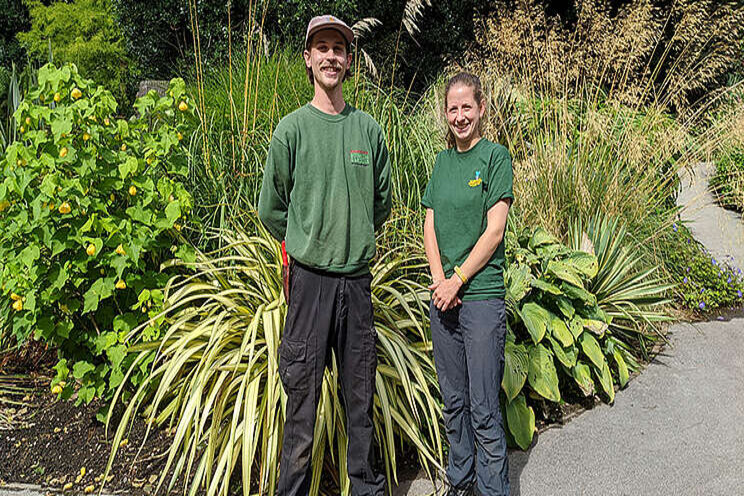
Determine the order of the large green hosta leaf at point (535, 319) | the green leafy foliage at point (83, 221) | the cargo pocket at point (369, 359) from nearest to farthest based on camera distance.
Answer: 1. the cargo pocket at point (369, 359)
2. the green leafy foliage at point (83, 221)
3. the large green hosta leaf at point (535, 319)

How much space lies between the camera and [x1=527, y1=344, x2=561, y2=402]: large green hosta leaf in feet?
10.8

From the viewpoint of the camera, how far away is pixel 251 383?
278cm

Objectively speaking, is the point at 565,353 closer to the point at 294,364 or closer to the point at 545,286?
the point at 545,286

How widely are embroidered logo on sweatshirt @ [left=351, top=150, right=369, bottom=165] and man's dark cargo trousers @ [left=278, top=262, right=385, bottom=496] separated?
0.47 meters

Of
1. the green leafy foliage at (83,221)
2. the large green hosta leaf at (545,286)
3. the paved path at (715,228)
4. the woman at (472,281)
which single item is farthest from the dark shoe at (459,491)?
the paved path at (715,228)

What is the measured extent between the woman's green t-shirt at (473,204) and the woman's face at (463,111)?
7cm

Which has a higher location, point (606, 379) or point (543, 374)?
point (543, 374)

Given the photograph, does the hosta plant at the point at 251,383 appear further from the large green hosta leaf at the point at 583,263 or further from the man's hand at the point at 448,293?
the large green hosta leaf at the point at 583,263

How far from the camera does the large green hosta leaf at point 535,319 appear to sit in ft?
11.0

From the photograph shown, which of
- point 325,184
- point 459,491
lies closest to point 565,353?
point 459,491

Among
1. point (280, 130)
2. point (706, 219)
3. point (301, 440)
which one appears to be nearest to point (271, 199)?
point (280, 130)

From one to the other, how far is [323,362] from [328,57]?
1.22 m

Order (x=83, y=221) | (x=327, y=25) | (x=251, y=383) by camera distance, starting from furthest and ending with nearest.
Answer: (x=83, y=221)
(x=251, y=383)
(x=327, y=25)

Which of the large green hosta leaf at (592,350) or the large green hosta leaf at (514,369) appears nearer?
the large green hosta leaf at (514,369)
